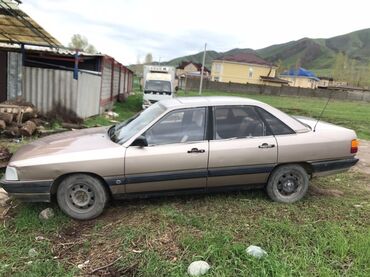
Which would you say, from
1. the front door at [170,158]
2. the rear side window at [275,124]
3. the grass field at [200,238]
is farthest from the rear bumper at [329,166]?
the front door at [170,158]

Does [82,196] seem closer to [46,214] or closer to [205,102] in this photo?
[46,214]

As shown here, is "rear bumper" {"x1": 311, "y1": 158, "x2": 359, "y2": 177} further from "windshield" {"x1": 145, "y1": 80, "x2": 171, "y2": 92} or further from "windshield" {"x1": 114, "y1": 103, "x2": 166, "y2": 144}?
"windshield" {"x1": 145, "y1": 80, "x2": 171, "y2": 92}

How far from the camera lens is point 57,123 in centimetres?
1198

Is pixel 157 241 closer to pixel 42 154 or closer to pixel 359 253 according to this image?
pixel 42 154

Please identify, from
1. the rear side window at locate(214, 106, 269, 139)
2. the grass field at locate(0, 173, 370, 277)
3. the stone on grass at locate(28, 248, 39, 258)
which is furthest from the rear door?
the stone on grass at locate(28, 248, 39, 258)

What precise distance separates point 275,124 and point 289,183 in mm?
841

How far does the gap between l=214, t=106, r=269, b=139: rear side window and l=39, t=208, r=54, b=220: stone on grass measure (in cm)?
237

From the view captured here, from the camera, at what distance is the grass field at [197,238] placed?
386cm

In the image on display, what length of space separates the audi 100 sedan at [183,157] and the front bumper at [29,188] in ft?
0.04

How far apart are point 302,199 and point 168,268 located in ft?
8.23

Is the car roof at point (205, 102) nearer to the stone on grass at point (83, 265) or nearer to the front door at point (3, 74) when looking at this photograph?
the stone on grass at point (83, 265)

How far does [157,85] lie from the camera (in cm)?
2148

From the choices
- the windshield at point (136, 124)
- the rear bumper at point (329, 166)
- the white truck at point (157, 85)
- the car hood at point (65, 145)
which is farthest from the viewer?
the white truck at point (157, 85)

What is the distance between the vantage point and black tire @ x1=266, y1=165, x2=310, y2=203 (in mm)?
5348
